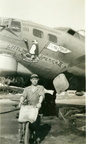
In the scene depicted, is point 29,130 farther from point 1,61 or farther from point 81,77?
point 81,77

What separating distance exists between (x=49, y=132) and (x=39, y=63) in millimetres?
812

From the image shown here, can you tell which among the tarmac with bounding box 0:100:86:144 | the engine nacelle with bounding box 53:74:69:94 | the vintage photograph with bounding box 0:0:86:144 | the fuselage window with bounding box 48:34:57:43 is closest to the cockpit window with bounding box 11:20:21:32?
the vintage photograph with bounding box 0:0:86:144

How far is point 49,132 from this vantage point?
2.75 metres

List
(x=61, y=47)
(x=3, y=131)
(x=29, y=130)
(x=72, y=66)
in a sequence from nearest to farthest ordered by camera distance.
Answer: (x=29, y=130) < (x=3, y=131) < (x=61, y=47) < (x=72, y=66)

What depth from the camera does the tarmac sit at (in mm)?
2535

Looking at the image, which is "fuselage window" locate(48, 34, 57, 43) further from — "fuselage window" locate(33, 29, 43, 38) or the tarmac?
the tarmac

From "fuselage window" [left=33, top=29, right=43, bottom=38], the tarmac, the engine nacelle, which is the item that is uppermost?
"fuselage window" [left=33, top=29, right=43, bottom=38]

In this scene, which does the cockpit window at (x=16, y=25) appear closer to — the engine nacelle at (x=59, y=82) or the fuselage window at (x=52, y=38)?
the fuselage window at (x=52, y=38)

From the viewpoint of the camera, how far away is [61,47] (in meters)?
2.88

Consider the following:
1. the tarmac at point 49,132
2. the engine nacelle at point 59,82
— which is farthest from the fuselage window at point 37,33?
the tarmac at point 49,132

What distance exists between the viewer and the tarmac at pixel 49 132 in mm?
2535

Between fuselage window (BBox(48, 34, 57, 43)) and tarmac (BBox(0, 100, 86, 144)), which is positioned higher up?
fuselage window (BBox(48, 34, 57, 43))

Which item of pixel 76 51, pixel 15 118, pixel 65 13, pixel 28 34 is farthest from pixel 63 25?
pixel 15 118

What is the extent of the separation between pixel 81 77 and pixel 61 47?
0.61 m
